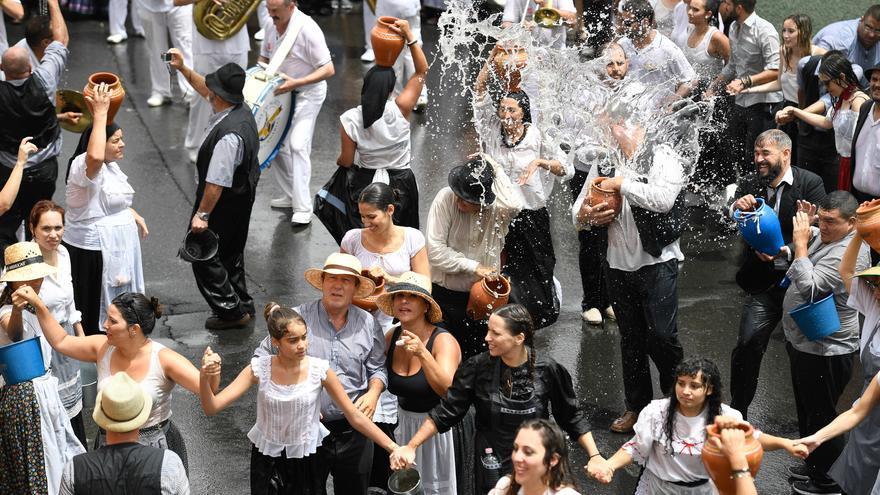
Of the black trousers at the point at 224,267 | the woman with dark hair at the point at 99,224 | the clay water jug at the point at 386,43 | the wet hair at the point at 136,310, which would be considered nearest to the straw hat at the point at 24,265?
the wet hair at the point at 136,310

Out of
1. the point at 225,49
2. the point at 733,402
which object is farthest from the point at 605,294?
the point at 225,49

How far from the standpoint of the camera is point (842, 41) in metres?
11.5

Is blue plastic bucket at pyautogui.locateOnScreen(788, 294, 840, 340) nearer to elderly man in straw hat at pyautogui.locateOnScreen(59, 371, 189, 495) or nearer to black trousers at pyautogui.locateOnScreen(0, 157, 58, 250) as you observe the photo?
elderly man in straw hat at pyautogui.locateOnScreen(59, 371, 189, 495)

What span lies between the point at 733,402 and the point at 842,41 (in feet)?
16.6

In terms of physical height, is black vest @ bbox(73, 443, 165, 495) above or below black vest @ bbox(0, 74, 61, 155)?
above

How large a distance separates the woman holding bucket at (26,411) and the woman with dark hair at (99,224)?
1573 millimetres

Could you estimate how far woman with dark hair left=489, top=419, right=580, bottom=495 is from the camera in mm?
5133

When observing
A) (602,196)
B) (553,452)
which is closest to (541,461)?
(553,452)

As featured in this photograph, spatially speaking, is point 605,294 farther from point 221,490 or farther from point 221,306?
point 221,490

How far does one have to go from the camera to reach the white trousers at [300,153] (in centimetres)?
1087

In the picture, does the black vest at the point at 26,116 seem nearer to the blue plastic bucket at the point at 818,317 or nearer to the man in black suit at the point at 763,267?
the man in black suit at the point at 763,267

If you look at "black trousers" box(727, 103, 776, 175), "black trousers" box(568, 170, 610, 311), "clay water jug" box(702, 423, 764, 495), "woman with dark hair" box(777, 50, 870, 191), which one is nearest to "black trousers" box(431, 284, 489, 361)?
"black trousers" box(568, 170, 610, 311)

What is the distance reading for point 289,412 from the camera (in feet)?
20.1

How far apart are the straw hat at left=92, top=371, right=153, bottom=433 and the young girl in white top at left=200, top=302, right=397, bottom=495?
599 mm
